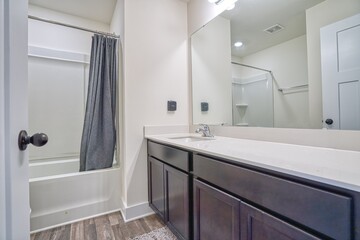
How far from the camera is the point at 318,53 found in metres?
1.08

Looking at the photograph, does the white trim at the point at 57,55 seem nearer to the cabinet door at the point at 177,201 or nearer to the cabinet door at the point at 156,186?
the cabinet door at the point at 156,186

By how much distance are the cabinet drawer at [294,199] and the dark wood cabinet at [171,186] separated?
1.20 ft

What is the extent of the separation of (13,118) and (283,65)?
1.46 meters

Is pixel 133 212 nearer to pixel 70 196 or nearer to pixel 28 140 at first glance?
pixel 70 196

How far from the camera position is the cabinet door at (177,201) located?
121 centimetres

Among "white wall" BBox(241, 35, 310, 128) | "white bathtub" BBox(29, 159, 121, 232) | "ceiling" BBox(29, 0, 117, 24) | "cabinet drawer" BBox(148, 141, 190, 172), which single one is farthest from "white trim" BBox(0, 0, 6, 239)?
"ceiling" BBox(29, 0, 117, 24)

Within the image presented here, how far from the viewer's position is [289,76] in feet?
4.03

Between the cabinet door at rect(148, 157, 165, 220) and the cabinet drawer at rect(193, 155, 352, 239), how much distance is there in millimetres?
748

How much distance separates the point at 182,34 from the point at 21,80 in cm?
187

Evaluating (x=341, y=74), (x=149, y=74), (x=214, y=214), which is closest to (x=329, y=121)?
(x=341, y=74)

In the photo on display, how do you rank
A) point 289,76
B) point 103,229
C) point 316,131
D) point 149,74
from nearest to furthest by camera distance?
point 316,131 → point 289,76 → point 103,229 → point 149,74

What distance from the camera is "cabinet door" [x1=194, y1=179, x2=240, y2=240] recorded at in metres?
0.85

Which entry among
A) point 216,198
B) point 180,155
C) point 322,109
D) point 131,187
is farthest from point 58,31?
point 322,109

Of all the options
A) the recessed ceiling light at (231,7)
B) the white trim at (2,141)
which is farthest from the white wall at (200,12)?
the white trim at (2,141)
